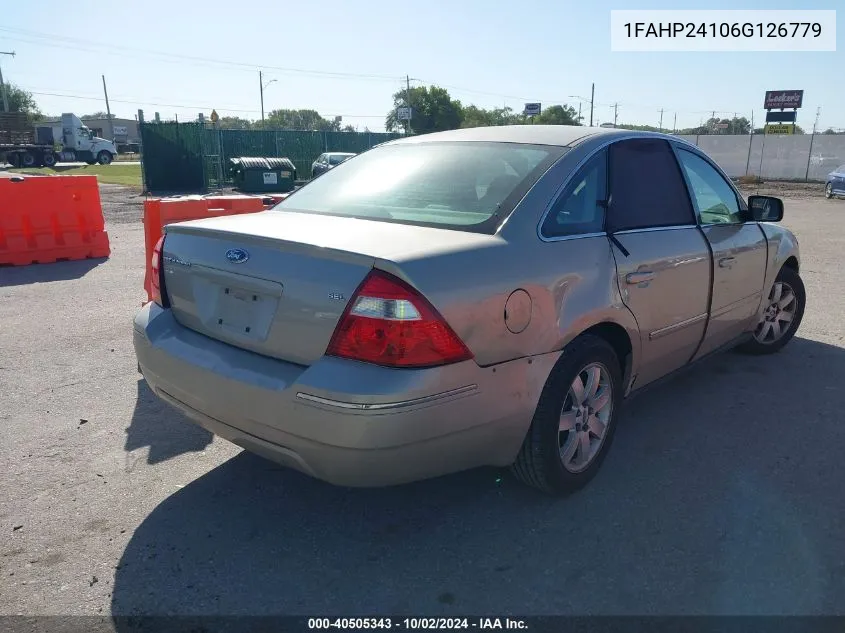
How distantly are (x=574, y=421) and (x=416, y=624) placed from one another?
1199mm

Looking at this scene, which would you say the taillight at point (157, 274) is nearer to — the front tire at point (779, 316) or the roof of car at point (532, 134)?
the roof of car at point (532, 134)

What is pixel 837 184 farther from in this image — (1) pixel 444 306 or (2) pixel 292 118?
(2) pixel 292 118

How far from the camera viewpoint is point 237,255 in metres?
2.71

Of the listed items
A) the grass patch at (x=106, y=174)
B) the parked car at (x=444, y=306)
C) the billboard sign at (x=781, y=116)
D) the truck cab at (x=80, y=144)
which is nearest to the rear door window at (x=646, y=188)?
the parked car at (x=444, y=306)

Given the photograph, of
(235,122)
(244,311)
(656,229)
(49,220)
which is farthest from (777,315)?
(235,122)

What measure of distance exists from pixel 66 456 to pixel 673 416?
348cm

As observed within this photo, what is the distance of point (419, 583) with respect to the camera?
2518 millimetres

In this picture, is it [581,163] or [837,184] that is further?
[837,184]

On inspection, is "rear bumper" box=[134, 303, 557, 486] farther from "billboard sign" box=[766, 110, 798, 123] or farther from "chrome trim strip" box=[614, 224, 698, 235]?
"billboard sign" box=[766, 110, 798, 123]

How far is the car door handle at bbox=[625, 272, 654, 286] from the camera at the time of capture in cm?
321

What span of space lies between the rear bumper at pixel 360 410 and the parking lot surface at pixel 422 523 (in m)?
0.42

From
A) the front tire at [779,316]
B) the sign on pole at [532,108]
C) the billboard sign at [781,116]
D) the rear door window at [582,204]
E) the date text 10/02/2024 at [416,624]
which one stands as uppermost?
the sign on pole at [532,108]

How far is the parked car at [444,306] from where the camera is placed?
2354mm

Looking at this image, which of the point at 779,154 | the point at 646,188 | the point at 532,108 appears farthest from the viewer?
the point at 532,108
